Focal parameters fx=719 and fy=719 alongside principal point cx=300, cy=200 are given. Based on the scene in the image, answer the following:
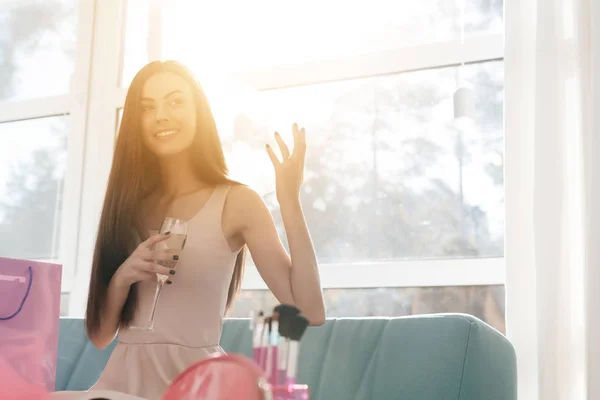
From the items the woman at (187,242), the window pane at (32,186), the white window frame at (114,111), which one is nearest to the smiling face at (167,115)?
the woman at (187,242)

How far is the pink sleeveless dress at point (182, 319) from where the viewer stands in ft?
4.26

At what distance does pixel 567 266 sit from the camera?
1906 mm

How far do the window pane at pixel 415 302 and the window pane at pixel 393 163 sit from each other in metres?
0.11

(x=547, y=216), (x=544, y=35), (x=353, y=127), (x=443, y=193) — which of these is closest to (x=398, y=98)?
(x=353, y=127)

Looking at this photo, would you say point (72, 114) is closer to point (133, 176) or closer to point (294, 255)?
point (133, 176)

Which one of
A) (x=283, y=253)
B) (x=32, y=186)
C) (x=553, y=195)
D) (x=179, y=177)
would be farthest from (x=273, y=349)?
(x=32, y=186)

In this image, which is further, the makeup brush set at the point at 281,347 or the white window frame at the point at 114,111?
the white window frame at the point at 114,111

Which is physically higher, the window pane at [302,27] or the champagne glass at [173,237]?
the window pane at [302,27]

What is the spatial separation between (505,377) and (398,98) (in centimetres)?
123

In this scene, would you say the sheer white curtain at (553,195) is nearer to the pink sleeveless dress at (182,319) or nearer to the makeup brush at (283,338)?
the pink sleeveless dress at (182,319)

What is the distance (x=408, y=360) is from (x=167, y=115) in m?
0.74

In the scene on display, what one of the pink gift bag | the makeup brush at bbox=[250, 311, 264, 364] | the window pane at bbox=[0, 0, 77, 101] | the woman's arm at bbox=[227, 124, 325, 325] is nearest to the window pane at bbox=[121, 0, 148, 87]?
the window pane at bbox=[0, 0, 77, 101]

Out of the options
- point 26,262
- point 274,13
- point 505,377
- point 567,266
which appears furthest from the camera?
point 274,13

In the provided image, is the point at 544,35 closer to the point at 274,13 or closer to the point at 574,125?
the point at 574,125
